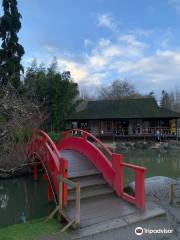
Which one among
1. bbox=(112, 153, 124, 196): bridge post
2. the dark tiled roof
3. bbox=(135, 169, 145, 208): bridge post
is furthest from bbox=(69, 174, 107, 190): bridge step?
the dark tiled roof

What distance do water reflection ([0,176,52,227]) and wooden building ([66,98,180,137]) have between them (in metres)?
19.4

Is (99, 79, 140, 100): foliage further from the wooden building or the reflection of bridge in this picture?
the reflection of bridge

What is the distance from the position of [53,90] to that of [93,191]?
67.8ft

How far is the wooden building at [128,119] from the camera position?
3097 cm

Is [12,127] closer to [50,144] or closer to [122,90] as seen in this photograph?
[50,144]

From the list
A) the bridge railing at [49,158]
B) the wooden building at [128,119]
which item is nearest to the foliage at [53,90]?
the wooden building at [128,119]

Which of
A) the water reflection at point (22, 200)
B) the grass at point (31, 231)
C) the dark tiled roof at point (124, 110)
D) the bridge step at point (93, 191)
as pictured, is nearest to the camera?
the grass at point (31, 231)

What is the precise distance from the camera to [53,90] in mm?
27047

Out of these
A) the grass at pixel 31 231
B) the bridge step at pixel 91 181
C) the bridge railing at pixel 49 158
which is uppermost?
the bridge railing at pixel 49 158

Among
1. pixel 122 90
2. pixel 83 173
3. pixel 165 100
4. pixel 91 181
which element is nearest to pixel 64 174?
pixel 91 181

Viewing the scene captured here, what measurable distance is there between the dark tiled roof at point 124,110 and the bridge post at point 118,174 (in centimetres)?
2427

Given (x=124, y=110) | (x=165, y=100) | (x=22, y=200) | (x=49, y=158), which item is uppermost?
(x=165, y=100)

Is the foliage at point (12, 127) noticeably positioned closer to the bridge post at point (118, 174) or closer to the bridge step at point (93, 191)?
the bridge step at point (93, 191)

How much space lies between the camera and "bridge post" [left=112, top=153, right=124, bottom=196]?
7.07 meters
